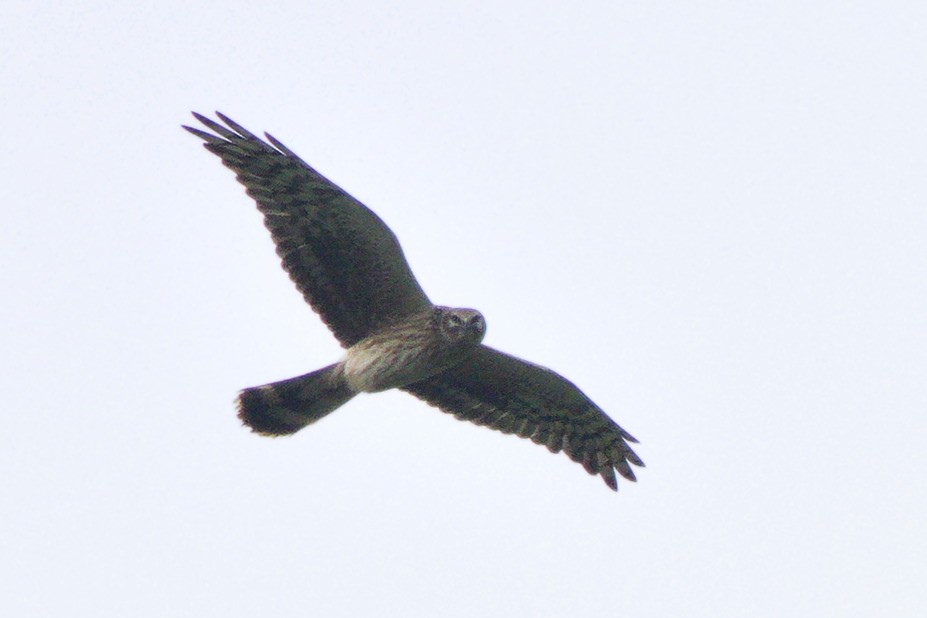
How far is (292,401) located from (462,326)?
1.40 m

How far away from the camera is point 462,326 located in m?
10.9

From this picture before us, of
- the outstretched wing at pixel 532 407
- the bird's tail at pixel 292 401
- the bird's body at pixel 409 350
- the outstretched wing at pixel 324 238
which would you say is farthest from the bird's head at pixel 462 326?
the bird's tail at pixel 292 401

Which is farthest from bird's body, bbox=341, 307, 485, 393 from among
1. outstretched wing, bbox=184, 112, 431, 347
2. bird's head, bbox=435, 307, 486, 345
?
outstretched wing, bbox=184, 112, 431, 347

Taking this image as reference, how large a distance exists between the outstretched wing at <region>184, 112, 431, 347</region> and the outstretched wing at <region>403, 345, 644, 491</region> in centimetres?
87

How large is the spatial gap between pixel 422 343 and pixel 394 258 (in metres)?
0.60

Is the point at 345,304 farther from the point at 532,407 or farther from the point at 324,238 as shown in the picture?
the point at 532,407

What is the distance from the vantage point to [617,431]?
12.4m

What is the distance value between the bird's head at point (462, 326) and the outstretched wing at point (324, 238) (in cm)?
32

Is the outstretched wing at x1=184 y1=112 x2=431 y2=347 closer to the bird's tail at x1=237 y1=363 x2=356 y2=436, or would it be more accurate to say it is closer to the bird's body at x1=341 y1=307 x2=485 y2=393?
the bird's body at x1=341 y1=307 x2=485 y2=393

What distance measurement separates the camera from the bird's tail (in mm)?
11297

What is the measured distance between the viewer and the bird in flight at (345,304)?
35.7 ft

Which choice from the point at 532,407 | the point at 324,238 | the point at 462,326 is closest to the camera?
the point at 462,326

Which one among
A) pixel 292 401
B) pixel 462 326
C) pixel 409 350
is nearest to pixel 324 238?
pixel 409 350

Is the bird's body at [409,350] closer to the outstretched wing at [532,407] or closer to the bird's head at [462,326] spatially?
the bird's head at [462,326]
